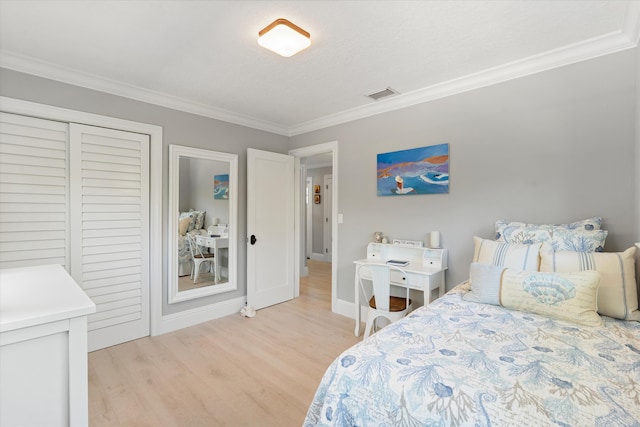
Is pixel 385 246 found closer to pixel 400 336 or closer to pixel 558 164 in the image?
pixel 558 164

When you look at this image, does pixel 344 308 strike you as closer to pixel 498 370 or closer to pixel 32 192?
pixel 498 370

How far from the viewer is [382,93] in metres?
2.97

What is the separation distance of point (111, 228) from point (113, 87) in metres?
1.29

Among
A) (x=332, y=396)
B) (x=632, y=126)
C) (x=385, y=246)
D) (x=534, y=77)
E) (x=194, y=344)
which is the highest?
(x=534, y=77)

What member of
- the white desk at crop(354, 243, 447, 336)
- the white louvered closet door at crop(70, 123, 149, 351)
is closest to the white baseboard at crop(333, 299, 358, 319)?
the white desk at crop(354, 243, 447, 336)

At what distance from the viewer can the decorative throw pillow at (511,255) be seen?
6.10 ft

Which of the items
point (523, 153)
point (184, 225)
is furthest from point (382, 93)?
point (184, 225)

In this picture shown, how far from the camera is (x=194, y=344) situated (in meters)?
2.85

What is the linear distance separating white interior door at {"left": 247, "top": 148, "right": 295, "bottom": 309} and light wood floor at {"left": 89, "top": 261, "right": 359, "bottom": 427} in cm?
53

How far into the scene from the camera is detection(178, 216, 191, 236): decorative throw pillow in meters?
3.24

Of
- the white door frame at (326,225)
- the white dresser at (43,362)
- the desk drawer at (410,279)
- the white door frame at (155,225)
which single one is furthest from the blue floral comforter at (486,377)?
the white door frame at (326,225)

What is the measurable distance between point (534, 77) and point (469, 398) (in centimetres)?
246

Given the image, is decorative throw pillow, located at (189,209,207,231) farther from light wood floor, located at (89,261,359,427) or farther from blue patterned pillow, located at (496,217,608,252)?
blue patterned pillow, located at (496,217,608,252)

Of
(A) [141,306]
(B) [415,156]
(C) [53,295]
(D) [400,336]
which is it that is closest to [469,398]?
(D) [400,336]
